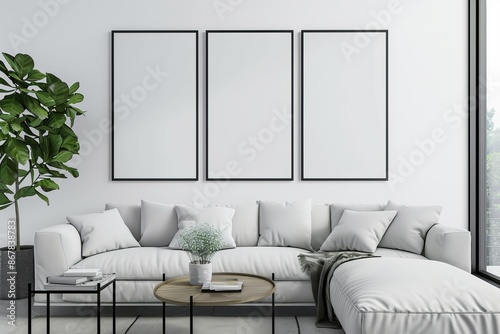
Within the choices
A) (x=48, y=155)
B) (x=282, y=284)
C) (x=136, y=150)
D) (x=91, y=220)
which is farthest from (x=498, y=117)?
(x=48, y=155)

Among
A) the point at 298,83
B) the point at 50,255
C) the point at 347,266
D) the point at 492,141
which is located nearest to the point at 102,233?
the point at 50,255

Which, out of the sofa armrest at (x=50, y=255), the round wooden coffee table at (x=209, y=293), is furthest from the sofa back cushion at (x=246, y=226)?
the sofa armrest at (x=50, y=255)

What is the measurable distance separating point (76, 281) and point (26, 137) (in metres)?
1.81

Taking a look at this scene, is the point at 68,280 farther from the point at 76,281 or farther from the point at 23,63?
the point at 23,63

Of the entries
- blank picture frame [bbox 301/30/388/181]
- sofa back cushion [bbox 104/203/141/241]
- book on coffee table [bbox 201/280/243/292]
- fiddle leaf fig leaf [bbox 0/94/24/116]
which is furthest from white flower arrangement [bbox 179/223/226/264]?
fiddle leaf fig leaf [bbox 0/94/24/116]

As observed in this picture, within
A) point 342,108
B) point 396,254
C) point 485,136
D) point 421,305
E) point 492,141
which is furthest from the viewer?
point 342,108

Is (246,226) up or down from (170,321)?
up

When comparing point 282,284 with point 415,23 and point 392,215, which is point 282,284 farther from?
point 415,23

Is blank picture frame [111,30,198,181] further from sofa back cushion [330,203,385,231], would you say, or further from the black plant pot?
sofa back cushion [330,203,385,231]

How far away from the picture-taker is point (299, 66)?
4719mm

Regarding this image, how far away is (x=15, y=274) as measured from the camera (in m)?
4.11

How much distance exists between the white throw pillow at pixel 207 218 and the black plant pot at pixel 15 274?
127 centimetres

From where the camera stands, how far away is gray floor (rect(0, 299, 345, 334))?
132 inches

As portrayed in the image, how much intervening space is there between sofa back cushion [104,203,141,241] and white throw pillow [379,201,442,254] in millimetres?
2118
